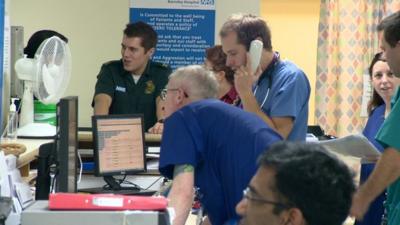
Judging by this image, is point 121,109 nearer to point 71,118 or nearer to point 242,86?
point 242,86

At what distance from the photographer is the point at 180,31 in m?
4.69

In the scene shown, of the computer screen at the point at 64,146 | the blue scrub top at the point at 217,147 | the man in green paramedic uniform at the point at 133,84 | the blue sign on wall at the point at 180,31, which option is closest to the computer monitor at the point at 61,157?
the computer screen at the point at 64,146

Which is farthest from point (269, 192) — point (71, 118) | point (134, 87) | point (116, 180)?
point (134, 87)

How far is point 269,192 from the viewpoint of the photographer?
4.18 ft

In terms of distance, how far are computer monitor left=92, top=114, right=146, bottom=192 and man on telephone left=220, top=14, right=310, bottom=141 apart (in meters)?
0.61

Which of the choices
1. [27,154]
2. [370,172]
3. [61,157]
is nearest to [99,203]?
[61,157]

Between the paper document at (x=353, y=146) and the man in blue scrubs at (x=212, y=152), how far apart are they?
0.69 meters

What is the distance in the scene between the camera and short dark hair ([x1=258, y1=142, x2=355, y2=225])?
120cm

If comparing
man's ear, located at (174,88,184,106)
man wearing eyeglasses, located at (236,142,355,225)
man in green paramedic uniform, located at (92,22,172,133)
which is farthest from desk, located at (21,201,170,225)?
man in green paramedic uniform, located at (92,22,172,133)

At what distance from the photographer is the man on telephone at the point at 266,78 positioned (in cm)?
258

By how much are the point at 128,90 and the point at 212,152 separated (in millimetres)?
1904

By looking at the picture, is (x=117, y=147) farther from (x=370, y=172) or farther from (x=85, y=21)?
(x=85, y=21)

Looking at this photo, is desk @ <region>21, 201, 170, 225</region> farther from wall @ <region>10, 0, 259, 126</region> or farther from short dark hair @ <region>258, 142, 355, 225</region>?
wall @ <region>10, 0, 259, 126</region>

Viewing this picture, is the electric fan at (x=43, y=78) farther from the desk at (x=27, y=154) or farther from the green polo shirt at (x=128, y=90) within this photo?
the green polo shirt at (x=128, y=90)
